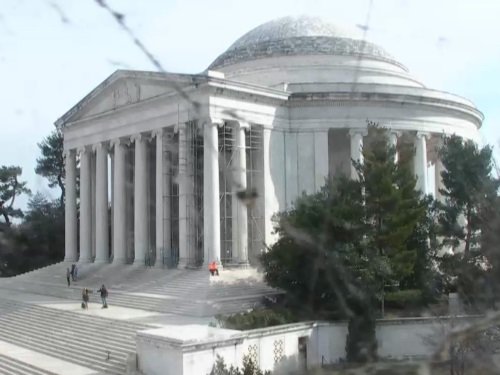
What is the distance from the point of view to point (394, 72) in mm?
41562

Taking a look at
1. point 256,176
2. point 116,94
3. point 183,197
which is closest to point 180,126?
point 183,197

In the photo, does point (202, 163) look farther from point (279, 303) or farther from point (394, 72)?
point (394, 72)

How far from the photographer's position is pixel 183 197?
107 ft

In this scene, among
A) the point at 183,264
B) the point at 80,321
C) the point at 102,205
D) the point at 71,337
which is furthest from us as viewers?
the point at 102,205

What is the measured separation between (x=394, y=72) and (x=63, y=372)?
29515 mm

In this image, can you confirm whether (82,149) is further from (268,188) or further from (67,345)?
(67,345)

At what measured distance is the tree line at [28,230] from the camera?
5353cm

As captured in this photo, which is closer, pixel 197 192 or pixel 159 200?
pixel 197 192

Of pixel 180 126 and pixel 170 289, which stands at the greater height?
pixel 180 126

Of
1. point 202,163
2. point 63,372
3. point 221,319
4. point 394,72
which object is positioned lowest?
point 63,372

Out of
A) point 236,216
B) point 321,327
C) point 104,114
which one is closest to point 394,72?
point 236,216

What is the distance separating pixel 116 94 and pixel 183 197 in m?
9.33

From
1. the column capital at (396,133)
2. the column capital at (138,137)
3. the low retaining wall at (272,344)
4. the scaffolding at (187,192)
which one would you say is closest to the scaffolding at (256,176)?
the scaffolding at (187,192)

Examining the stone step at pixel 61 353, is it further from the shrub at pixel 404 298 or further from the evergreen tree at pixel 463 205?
the evergreen tree at pixel 463 205
